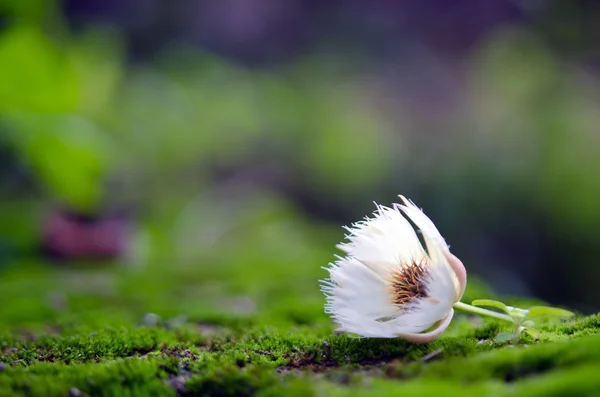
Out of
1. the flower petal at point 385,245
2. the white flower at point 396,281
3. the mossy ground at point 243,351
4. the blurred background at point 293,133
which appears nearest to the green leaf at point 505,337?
the mossy ground at point 243,351

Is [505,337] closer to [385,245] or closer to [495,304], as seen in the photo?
[495,304]

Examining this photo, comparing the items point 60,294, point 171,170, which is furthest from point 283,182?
point 60,294

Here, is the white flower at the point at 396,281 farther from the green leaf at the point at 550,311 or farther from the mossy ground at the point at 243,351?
the green leaf at the point at 550,311

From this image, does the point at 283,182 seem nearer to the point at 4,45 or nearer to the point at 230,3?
the point at 230,3

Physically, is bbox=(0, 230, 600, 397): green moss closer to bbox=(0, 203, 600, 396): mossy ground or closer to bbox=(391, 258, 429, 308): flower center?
bbox=(0, 203, 600, 396): mossy ground

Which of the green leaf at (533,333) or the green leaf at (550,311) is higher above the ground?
the green leaf at (550,311)

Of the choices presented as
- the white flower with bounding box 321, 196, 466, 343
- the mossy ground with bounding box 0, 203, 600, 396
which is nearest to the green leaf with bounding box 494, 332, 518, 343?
the mossy ground with bounding box 0, 203, 600, 396

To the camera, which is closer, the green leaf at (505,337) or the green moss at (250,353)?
the green moss at (250,353)
